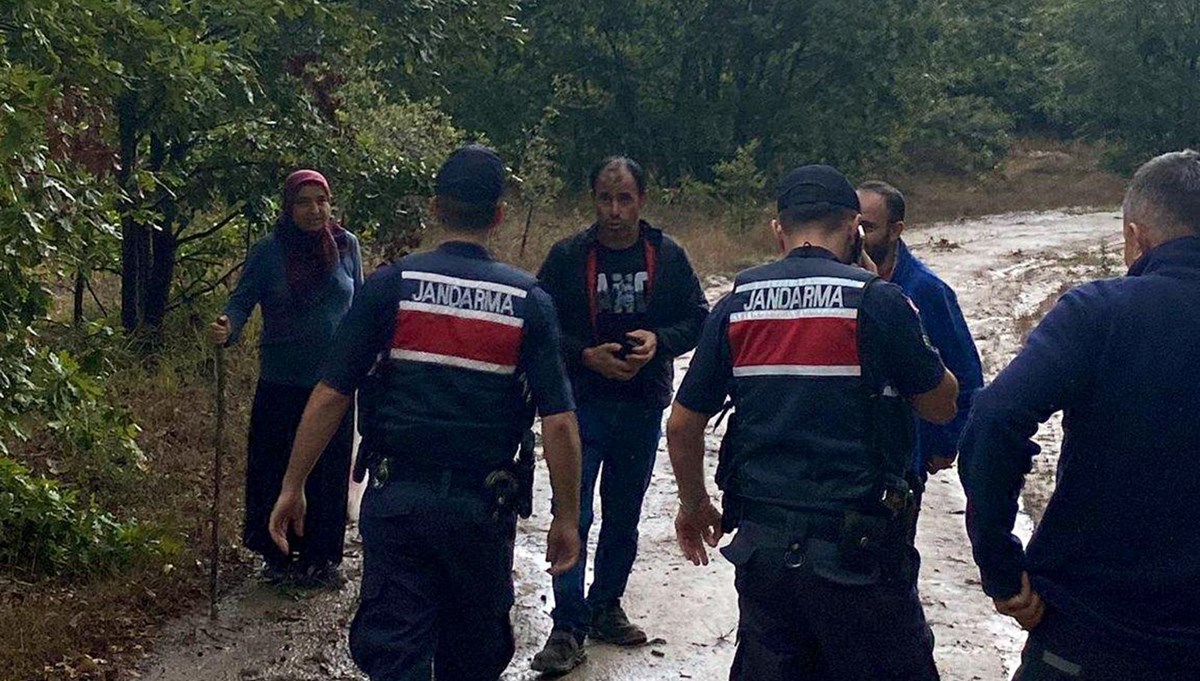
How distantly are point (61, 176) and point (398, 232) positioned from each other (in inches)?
214

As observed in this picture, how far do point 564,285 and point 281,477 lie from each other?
176cm

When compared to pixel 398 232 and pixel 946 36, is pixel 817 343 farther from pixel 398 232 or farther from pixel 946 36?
pixel 946 36

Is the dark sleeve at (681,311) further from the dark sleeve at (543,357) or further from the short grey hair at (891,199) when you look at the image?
the dark sleeve at (543,357)

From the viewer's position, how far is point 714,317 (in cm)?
371

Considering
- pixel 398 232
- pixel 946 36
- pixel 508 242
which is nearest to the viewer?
pixel 398 232

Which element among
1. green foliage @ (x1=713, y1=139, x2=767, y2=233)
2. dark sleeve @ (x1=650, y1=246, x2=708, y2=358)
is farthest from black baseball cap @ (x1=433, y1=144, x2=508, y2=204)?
green foliage @ (x1=713, y1=139, x2=767, y2=233)

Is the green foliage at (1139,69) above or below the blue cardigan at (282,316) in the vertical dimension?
above

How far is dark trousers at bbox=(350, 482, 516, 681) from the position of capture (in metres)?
3.74

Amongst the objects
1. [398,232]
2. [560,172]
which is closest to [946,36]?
[560,172]

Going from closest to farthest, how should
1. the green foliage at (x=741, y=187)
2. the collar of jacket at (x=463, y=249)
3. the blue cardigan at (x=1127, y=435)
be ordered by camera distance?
1. the blue cardigan at (x=1127, y=435)
2. the collar of jacket at (x=463, y=249)
3. the green foliage at (x=741, y=187)

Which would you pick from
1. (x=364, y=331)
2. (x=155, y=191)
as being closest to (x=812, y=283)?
(x=364, y=331)

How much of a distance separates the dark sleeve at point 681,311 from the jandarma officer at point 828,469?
68.0 inches

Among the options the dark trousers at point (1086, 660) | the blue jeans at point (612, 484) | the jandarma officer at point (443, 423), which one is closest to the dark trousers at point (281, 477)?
the blue jeans at point (612, 484)

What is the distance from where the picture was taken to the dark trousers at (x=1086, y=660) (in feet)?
9.62
